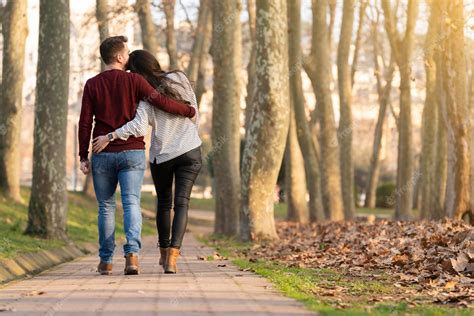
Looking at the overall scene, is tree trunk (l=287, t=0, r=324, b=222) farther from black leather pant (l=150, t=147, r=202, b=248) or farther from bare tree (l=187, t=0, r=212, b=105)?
black leather pant (l=150, t=147, r=202, b=248)

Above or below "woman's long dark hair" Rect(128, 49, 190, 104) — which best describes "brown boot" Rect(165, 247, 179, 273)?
below

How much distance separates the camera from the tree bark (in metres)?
31.2

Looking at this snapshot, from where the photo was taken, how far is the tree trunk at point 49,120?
17.5 meters

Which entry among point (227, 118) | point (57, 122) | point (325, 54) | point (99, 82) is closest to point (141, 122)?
point (99, 82)

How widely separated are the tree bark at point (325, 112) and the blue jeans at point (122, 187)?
811 inches

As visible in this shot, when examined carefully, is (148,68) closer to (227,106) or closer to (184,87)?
(184,87)

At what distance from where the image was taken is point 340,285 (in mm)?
9672

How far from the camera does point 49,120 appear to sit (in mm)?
17484

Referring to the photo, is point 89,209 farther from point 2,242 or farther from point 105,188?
point 105,188

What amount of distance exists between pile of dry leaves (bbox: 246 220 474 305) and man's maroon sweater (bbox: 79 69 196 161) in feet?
8.21

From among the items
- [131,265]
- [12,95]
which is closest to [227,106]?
[12,95]

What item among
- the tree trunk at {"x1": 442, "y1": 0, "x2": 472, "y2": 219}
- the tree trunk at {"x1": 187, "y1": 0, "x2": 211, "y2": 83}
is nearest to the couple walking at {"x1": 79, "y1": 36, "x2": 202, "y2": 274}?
the tree trunk at {"x1": 442, "y1": 0, "x2": 472, "y2": 219}

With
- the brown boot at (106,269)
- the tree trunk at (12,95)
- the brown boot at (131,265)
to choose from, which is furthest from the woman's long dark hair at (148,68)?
the tree trunk at (12,95)

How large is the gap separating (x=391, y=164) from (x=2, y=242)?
76.0m
